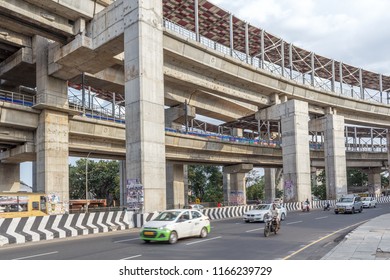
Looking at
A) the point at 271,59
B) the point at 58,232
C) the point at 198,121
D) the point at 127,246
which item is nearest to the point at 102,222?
the point at 58,232

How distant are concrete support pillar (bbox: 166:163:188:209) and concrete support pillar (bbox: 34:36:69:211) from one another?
19177mm

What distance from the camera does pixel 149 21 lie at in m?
29.0

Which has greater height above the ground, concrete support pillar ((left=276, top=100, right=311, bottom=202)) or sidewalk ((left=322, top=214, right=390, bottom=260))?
concrete support pillar ((left=276, top=100, right=311, bottom=202))

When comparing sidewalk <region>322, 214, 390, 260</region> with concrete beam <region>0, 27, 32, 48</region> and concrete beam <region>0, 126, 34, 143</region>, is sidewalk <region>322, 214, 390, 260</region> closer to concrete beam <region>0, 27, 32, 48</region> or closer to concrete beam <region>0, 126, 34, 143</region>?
concrete beam <region>0, 126, 34, 143</region>

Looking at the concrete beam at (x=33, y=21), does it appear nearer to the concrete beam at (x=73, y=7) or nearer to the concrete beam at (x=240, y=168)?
the concrete beam at (x=73, y=7)

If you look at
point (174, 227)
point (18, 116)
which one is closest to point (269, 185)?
point (18, 116)

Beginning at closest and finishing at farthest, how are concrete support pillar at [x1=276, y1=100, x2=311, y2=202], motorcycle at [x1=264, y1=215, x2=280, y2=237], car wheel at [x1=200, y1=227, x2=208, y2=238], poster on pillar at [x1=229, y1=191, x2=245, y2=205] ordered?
car wheel at [x1=200, y1=227, x2=208, y2=238], motorcycle at [x1=264, y1=215, x2=280, y2=237], concrete support pillar at [x1=276, y1=100, x2=311, y2=202], poster on pillar at [x1=229, y1=191, x2=245, y2=205]

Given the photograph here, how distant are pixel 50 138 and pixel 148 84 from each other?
11.5 m

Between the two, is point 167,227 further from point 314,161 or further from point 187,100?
point 314,161

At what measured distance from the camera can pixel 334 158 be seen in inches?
2254

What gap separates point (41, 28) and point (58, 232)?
17727 mm

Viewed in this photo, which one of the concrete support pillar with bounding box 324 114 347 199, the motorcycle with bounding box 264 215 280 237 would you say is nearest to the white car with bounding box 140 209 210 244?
the motorcycle with bounding box 264 215 280 237

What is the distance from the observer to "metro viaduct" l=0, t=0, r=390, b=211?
28641 millimetres

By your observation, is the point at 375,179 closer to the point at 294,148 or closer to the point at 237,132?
the point at 237,132
